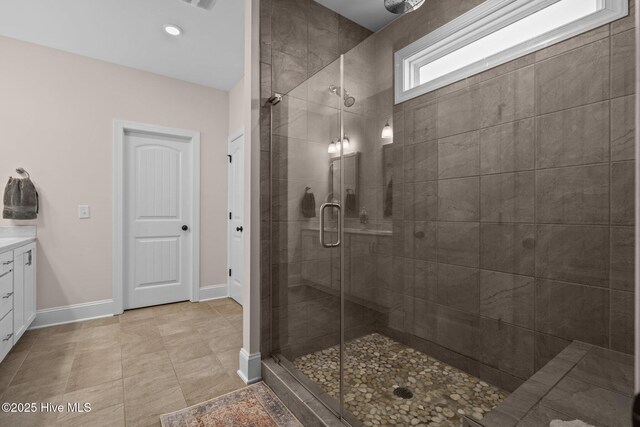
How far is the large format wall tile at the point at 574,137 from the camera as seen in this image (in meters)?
1.08

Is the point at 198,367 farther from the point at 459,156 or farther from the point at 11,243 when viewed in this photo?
the point at 459,156

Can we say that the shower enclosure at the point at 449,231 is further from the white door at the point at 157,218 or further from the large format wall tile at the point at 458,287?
the white door at the point at 157,218

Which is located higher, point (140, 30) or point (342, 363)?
point (140, 30)

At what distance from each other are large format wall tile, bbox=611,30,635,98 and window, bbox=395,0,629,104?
0.40ft

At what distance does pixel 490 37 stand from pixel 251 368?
242 cm

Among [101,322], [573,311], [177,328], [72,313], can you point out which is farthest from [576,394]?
[72,313]

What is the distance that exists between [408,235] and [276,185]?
90cm

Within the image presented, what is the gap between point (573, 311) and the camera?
1195 mm

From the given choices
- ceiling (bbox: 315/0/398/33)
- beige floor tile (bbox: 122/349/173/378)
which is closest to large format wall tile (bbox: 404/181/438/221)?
ceiling (bbox: 315/0/398/33)

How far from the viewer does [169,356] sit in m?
2.20

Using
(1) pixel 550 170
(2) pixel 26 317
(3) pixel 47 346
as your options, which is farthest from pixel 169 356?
(1) pixel 550 170

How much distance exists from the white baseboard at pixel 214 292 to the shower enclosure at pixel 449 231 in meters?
2.04

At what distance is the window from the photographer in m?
1.19

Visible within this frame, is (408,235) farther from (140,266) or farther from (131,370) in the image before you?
(140,266)
